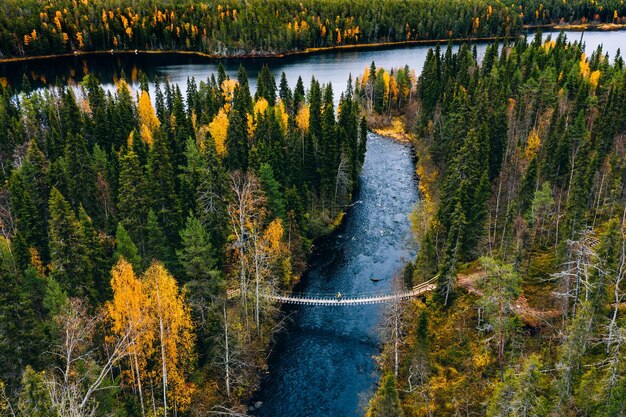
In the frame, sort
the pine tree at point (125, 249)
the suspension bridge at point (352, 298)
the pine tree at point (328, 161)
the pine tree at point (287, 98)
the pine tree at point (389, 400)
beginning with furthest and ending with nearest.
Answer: the pine tree at point (287, 98), the pine tree at point (328, 161), the suspension bridge at point (352, 298), the pine tree at point (125, 249), the pine tree at point (389, 400)

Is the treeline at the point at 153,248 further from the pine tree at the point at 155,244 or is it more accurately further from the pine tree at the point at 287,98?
the pine tree at the point at 287,98

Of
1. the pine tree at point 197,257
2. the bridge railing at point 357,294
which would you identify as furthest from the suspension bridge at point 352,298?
the pine tree at point 197,257

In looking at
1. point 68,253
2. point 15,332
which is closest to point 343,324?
point 68,253

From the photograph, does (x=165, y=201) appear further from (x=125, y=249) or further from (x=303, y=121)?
(x=303, y=121)

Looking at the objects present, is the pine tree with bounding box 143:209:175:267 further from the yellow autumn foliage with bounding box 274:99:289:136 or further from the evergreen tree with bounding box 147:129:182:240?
the yellow autumn foliage with bounding box 274:99:289:136

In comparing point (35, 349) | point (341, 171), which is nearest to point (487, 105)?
point (341, 171)
